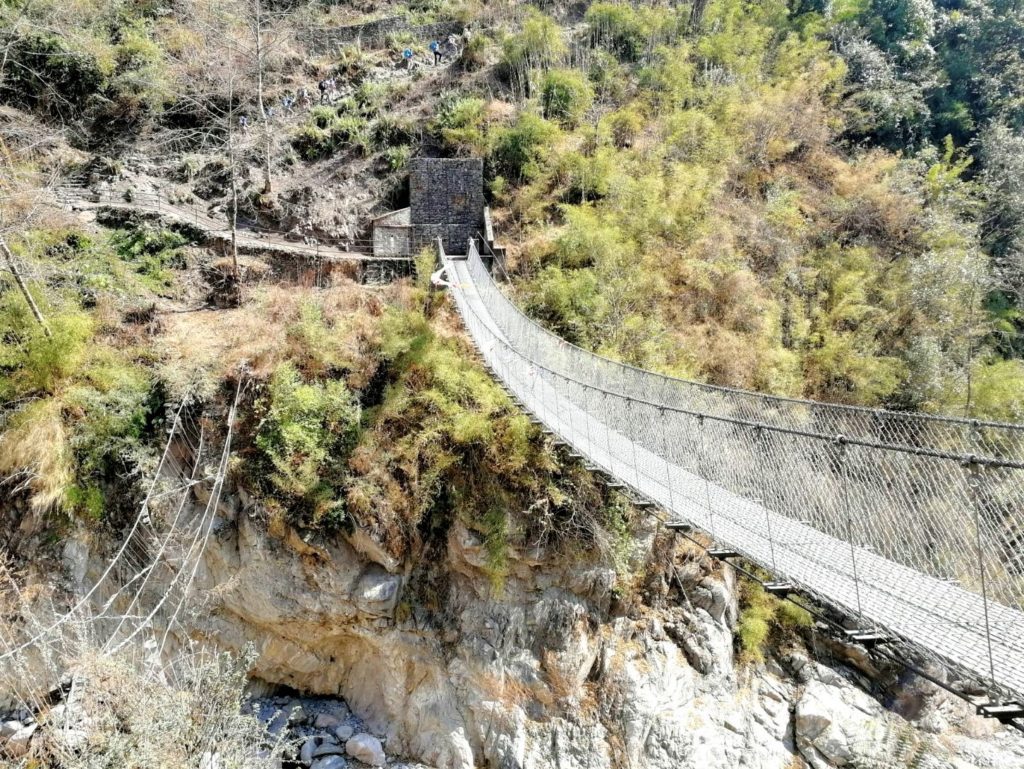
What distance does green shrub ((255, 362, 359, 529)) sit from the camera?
5.24m

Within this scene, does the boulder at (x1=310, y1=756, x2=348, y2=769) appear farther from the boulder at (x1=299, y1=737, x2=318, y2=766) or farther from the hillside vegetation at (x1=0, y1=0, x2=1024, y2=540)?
the hillside vegetation at (x1=0, y1=0, x2=1024, y2=540)

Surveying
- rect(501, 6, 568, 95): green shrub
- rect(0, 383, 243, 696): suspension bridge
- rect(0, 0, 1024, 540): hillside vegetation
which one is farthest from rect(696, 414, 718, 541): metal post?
rect(501, 6, 568, 95): green shrub

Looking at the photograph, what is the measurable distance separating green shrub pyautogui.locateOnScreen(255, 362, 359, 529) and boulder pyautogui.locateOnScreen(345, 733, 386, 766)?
2186 mm

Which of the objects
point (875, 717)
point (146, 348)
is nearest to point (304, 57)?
point (146, 348)

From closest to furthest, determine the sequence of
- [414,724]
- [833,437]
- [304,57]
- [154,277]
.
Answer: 1. [833,437]
2. [414,724]
3. [154,277]
4. [304,57]

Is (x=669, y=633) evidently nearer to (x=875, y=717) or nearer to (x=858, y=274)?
(x=875, y=717)

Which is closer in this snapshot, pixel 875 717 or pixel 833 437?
pixel 833 437

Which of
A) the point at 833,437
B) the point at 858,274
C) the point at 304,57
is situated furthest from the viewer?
the point at 304,57

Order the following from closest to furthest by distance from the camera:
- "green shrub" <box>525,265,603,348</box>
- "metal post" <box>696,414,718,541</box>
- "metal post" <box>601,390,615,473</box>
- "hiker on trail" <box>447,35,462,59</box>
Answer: "metal post" <box>696,414,718,541</box> < "metal post" <box>601,390,615,473</box> < "green shrub" <box>525,265,603,348</box> < "hiker on trail" <box>447,35,462,59</box>

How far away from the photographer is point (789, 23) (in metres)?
11.4

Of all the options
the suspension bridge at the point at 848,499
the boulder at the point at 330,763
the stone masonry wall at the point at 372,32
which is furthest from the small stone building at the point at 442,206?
the boulder at the point at 330,763

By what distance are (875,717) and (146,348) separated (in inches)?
347

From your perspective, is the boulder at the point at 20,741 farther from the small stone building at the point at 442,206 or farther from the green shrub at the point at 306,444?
the small stone building at the point at 442,206

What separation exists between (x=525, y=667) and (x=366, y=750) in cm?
180
